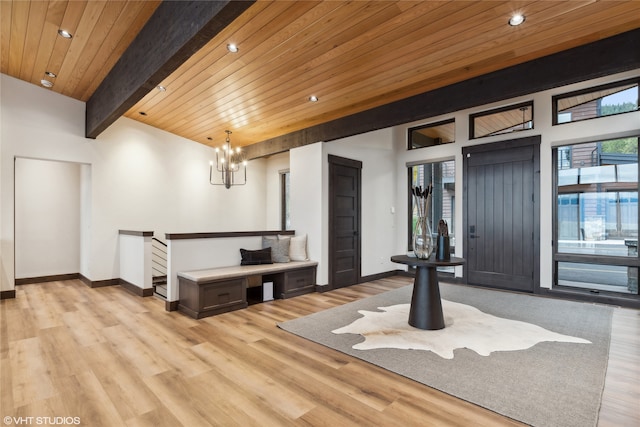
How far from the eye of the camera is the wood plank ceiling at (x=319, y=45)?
9.05 ft

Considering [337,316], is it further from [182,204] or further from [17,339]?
[182,204]

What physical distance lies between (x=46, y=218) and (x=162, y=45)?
212 inches

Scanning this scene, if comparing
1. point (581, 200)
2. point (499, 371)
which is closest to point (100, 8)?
point (499, 371)

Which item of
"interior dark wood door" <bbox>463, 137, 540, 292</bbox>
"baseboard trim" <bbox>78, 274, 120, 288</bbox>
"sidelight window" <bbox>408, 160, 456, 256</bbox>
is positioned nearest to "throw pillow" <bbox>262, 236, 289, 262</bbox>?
"sidelight window" <bbox>408, 160, 456, 256</bbox>

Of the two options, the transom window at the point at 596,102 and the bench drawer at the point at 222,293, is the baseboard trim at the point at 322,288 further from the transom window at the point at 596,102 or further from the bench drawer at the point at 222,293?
the transom window at the point at 596,102

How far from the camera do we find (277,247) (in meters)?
5.24

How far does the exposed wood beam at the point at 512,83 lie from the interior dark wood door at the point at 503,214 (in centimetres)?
220

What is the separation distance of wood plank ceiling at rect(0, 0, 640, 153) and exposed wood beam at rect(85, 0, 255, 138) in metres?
0.19

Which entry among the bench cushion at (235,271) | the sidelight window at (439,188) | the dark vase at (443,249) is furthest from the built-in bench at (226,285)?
the sidelight window at (439,188)

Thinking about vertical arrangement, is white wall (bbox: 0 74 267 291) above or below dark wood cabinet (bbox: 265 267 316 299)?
above

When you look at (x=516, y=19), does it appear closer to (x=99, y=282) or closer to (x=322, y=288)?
(x=322, y=288)

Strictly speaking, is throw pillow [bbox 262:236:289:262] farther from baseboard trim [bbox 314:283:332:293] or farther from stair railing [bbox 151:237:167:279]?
stair railing [bbox 151:237:167:279]

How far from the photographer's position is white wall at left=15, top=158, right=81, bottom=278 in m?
5.96

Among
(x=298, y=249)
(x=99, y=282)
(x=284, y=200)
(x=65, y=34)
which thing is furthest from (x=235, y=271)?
(x=284, y=200)
